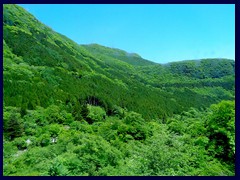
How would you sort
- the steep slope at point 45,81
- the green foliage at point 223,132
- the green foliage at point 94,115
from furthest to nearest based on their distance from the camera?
the steep slope at point 45,81 < the green foliage at point 94,115 < the green foliage at point 223,132

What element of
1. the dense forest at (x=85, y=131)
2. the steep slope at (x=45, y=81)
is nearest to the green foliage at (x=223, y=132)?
the dense forest at (x=85, y=131)

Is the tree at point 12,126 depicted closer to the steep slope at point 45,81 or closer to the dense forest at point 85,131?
the dense forest at point 85,131

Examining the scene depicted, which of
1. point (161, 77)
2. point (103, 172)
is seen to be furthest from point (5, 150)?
point (161, 77)

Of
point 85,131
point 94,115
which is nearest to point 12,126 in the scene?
point 85,131

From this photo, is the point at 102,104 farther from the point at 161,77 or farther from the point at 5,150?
the point at 161,77

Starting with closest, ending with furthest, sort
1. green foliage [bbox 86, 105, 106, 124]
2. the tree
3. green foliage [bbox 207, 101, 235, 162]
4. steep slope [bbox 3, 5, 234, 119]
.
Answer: green foliage [bbox 207, 101, 235, 162] < the tree < green foliage [bbox 86, 105, 106, 124] < steep slope [bbox 3, 5, 234, 119]

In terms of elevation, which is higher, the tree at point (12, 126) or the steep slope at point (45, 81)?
the steep slope at point (45, 81)

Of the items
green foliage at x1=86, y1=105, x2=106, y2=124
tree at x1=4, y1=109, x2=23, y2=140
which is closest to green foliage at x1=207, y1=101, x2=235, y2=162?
tree at x1=4, y1=109, x2=23, y2=140

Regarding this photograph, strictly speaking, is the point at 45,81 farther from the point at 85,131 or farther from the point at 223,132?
the point at 223,132

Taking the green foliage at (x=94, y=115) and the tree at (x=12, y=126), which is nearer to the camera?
the tree at (x=12, y=126)

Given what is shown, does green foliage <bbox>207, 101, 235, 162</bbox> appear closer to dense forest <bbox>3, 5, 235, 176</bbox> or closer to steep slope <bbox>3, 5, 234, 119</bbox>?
dense forest <bbox>3, 5, 235, 176</bbox>

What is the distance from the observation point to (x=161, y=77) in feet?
439
